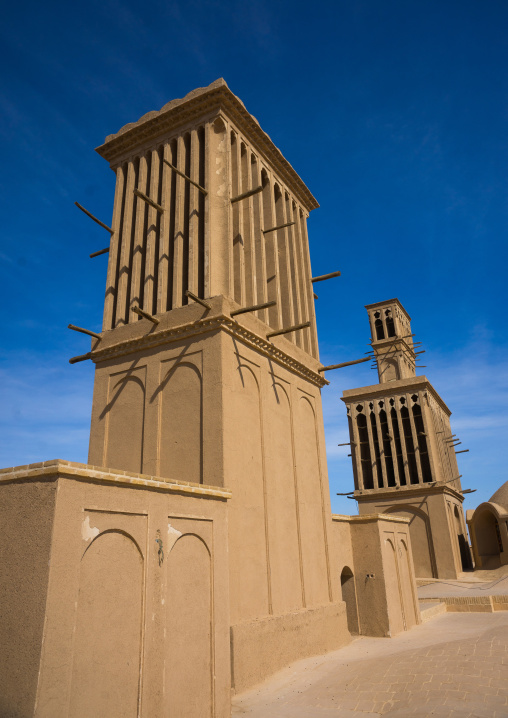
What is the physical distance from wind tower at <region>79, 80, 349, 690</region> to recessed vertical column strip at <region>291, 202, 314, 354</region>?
8cm

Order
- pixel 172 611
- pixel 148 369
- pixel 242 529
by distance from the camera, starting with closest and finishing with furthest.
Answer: pixel 172 611 → pixel 242 529 → pixel 148 369

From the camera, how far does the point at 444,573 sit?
88.7ft

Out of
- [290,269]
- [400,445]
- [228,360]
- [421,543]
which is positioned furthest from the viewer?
[400,445]

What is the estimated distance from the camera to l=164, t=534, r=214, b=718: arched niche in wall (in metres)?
6.94

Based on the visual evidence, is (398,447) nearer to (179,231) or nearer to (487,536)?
(487,536)

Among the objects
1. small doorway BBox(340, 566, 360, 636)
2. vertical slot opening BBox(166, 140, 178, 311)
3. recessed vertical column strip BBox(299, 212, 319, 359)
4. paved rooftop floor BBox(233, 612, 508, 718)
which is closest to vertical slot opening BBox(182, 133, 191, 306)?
vertical slot opening BBox(166, 140, 178, 311)

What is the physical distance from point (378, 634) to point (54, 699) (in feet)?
36.6

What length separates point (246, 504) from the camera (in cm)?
1024

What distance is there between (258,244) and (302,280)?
270cm

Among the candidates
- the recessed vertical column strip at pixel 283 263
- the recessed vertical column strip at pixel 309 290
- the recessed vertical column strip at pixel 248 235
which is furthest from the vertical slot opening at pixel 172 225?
the recessed vertical column strip at pixel 309 290

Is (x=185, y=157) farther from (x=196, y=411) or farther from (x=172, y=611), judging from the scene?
(x=172, y=611)

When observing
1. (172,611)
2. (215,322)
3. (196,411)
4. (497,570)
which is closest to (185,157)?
(215,322)

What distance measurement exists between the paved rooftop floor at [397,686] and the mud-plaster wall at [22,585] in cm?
402

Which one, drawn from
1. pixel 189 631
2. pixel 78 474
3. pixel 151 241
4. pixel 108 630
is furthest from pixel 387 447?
pixel 78 474
